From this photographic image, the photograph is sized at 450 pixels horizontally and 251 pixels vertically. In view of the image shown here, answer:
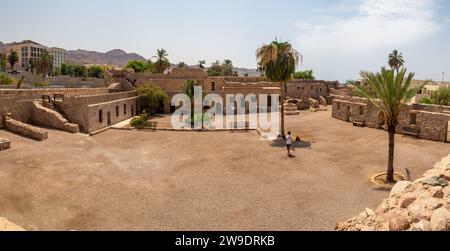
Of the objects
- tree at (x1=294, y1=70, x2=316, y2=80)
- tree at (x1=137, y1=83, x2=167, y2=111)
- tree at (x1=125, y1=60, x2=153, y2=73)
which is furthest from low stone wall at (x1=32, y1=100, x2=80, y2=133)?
tree at (x1=294, y1=70, x2=316, y2=80)

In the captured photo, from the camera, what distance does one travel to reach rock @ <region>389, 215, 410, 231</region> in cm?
608

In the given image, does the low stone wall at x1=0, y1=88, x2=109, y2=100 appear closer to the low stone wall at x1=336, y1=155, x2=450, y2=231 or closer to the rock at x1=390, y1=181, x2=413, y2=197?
the low stone wall at x1=336, y1=155, x2=450, y2=231

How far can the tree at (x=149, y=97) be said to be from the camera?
38875mm

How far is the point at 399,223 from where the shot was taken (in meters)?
6.17

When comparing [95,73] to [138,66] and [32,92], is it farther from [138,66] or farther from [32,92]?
[32,92]

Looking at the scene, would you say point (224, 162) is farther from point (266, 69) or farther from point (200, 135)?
point (266, 69)

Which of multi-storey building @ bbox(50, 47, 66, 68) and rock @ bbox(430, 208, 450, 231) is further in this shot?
multi-storey building @ bbox(50, 47, 66, 68)

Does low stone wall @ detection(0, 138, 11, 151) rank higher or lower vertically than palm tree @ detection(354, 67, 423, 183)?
lower

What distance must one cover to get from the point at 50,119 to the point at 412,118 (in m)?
28.5

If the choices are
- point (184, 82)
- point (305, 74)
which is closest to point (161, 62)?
point (184, 82)

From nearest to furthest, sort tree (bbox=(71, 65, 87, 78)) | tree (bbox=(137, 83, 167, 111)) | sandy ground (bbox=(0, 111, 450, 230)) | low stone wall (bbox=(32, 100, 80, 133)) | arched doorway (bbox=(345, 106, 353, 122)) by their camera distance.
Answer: sandy ground (bbox=(0, 111, 450, 230))
low stone wall (bbox=(32, 100, 80, 133))
arched doorway (bbox=(345, 106, 353, 122))
tree (bbox=(137, 83, 167, 111))
tree (bbox=(71, 65, 87, 78))

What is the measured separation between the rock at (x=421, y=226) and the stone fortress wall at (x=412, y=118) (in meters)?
20.2

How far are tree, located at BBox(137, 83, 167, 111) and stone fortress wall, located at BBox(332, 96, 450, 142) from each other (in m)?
22.1

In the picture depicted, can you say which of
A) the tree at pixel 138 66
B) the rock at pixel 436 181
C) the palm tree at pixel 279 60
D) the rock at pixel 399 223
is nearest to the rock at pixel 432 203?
the rock at pixel 399 223
